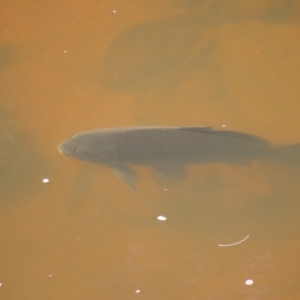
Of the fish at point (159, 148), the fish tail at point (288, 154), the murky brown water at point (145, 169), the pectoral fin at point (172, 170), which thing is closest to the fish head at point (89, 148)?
the fish at point (159, 148)

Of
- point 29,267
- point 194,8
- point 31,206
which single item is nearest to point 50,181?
point 31,206

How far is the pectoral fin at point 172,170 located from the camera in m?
3.36

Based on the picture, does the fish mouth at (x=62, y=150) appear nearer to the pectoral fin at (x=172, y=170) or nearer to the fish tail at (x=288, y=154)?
the pectoral fin at (x=172, y=170)

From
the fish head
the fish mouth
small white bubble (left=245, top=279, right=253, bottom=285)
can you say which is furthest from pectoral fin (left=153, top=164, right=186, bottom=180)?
small white bubble (left=245, top=279, right=253, bottom=285)

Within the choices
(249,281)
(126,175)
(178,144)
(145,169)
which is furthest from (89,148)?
(249,281)

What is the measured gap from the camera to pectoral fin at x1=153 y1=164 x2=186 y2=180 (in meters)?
3.36

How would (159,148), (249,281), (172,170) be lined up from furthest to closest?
(172,170)
(159,148)
(249,281)

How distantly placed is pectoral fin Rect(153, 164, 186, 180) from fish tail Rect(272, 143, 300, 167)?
712mm

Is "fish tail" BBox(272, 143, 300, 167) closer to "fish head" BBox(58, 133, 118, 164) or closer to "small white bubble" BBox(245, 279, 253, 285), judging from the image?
"small white bubble" BBox(245, 279, 253, 285)

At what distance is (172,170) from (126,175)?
0.36 meters

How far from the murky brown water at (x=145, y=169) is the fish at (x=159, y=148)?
0.15 m

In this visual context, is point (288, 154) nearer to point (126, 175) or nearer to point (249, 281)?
point (249, 281)

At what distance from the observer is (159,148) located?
320cm

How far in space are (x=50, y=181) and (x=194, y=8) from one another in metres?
2.30
